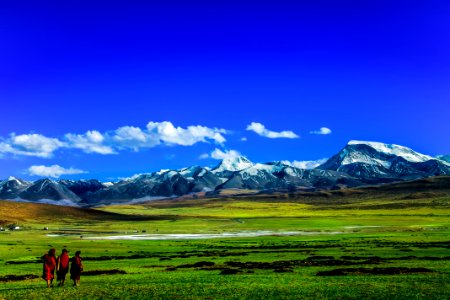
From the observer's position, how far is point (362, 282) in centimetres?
4019

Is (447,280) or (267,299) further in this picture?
(447,280)

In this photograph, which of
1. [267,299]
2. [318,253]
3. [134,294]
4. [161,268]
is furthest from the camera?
[318,253]

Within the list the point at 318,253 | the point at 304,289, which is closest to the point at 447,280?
the point at 304,289

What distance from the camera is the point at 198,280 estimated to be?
43625 millimetres

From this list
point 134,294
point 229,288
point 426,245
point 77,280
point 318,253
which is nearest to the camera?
point 134,294

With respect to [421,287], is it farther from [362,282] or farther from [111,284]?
[111,284]

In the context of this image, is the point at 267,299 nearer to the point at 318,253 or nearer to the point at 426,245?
the point at 318,253

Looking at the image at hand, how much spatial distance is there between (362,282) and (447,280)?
248 inches

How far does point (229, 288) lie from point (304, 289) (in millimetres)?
5353

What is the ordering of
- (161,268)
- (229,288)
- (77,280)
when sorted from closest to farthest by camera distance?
(229,288)
(77,280)
(161,268)

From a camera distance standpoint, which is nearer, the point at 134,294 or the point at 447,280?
the point at 134,294

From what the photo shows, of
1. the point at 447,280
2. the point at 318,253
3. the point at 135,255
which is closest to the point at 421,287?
the point at 447,280

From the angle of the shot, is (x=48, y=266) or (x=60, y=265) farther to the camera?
(x=60, y=265)

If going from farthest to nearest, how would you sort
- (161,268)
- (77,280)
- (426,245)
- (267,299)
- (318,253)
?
(426,245), (318,253), (161,268), (77,280), (267,299)
